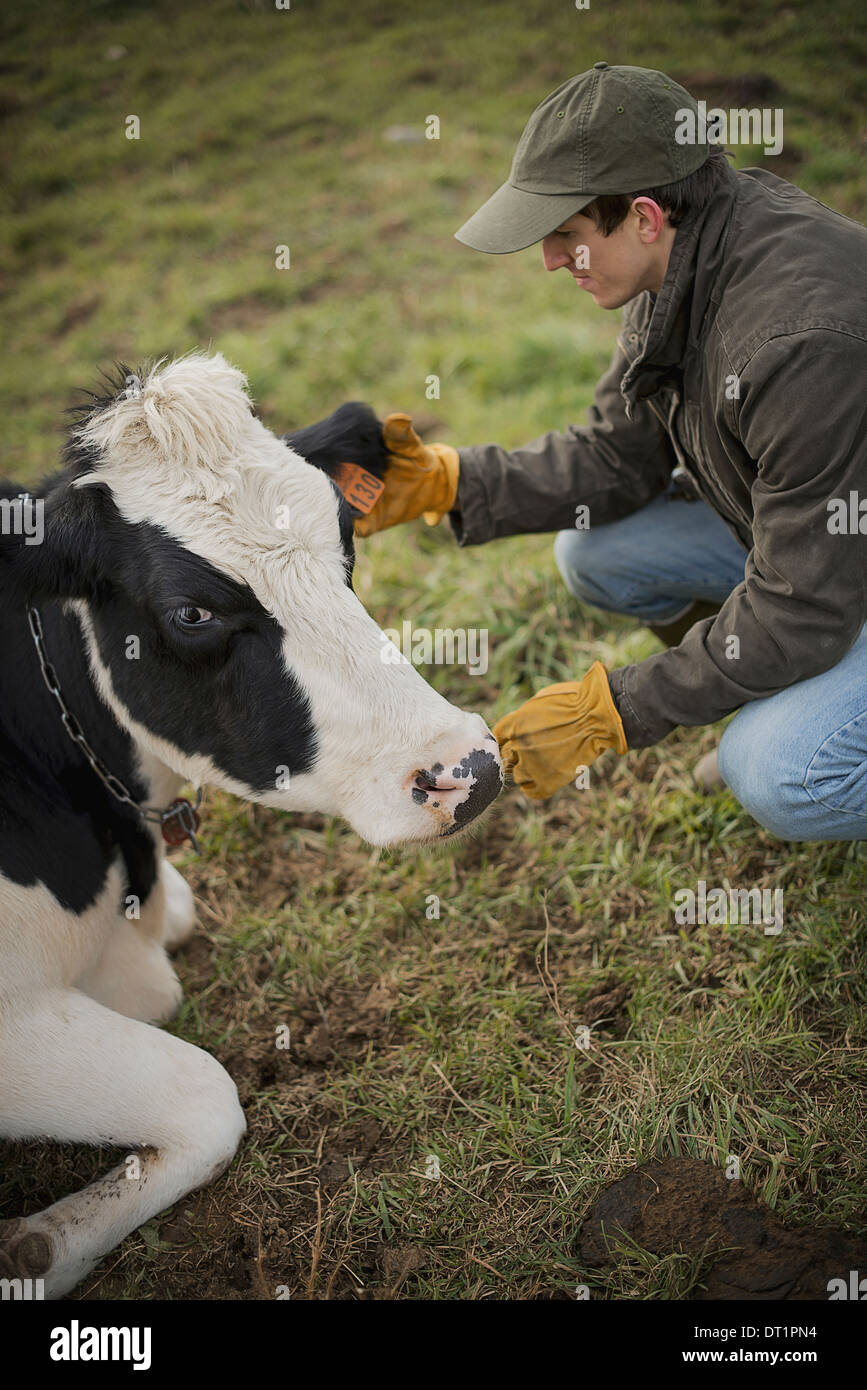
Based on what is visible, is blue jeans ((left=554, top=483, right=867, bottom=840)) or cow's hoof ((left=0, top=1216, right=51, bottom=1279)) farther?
blue jeans ((left=554, top=483, right=867, bottom=840))

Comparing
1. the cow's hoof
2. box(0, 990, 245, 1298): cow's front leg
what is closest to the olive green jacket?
box(0, 990, 245, 1298): cow's front leg

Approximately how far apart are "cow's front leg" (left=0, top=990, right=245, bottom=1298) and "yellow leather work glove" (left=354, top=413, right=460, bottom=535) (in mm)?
1597

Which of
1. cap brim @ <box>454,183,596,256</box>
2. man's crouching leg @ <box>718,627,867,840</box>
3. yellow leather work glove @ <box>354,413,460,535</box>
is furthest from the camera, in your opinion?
yellow leather work glove @ <box>354,413,460,535</box>

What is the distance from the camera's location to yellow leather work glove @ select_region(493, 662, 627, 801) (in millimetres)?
2840

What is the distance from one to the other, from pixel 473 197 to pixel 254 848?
6041 millimetres

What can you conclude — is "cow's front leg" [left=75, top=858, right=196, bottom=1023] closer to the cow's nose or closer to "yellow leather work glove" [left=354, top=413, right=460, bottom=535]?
the cow's nose

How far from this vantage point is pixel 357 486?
284cm

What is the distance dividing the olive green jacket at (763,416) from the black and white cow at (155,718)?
0.75 m

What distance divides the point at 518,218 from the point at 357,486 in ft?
2.66

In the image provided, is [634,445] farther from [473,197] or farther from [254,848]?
[473,197]

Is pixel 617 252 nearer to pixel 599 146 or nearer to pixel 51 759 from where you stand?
pixel 599 146

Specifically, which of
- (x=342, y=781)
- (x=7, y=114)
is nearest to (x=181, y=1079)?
(x=342, y=781)

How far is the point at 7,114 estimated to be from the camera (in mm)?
9766

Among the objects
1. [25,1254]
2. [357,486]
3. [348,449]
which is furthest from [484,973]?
[348,449]
